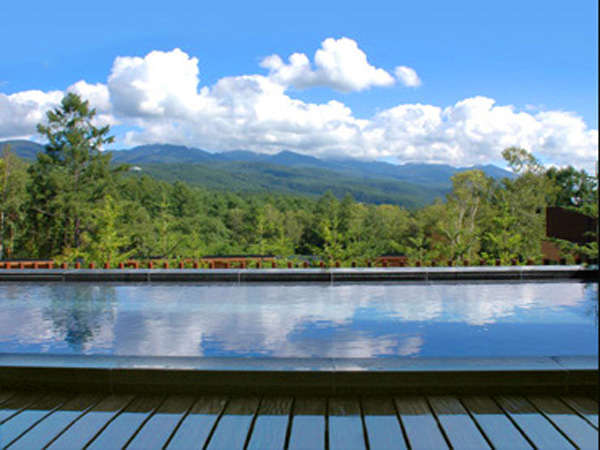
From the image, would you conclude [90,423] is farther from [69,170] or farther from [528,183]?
[528,183]

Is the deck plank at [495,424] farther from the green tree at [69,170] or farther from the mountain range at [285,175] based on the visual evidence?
the mountain range at [285,175]

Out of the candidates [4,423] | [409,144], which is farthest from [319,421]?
[409,144]

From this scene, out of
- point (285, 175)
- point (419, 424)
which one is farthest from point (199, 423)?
point (285, 175)

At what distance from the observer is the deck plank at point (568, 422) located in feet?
6.45

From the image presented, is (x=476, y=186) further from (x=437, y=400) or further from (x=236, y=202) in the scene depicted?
(x=437, y=400)

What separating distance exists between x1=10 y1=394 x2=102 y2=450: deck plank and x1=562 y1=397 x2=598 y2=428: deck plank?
7.13 ft

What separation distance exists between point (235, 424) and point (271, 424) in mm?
149

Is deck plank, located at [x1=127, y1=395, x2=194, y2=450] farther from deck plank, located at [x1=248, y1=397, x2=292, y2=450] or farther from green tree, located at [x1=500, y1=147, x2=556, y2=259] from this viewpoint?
green tree, located at [x1=500, y1=147, x2=556, y2=259]

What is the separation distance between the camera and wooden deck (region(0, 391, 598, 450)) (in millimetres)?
1989

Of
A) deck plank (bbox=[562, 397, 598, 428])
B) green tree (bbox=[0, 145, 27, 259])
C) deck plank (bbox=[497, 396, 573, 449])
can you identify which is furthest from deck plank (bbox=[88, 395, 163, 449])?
green tree (bbox=[0, 145, 27, 259])

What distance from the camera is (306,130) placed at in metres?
14.9

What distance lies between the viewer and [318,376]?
94.7 inches

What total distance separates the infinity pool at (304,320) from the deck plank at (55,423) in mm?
1239

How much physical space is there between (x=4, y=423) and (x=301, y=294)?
4.21 meters
